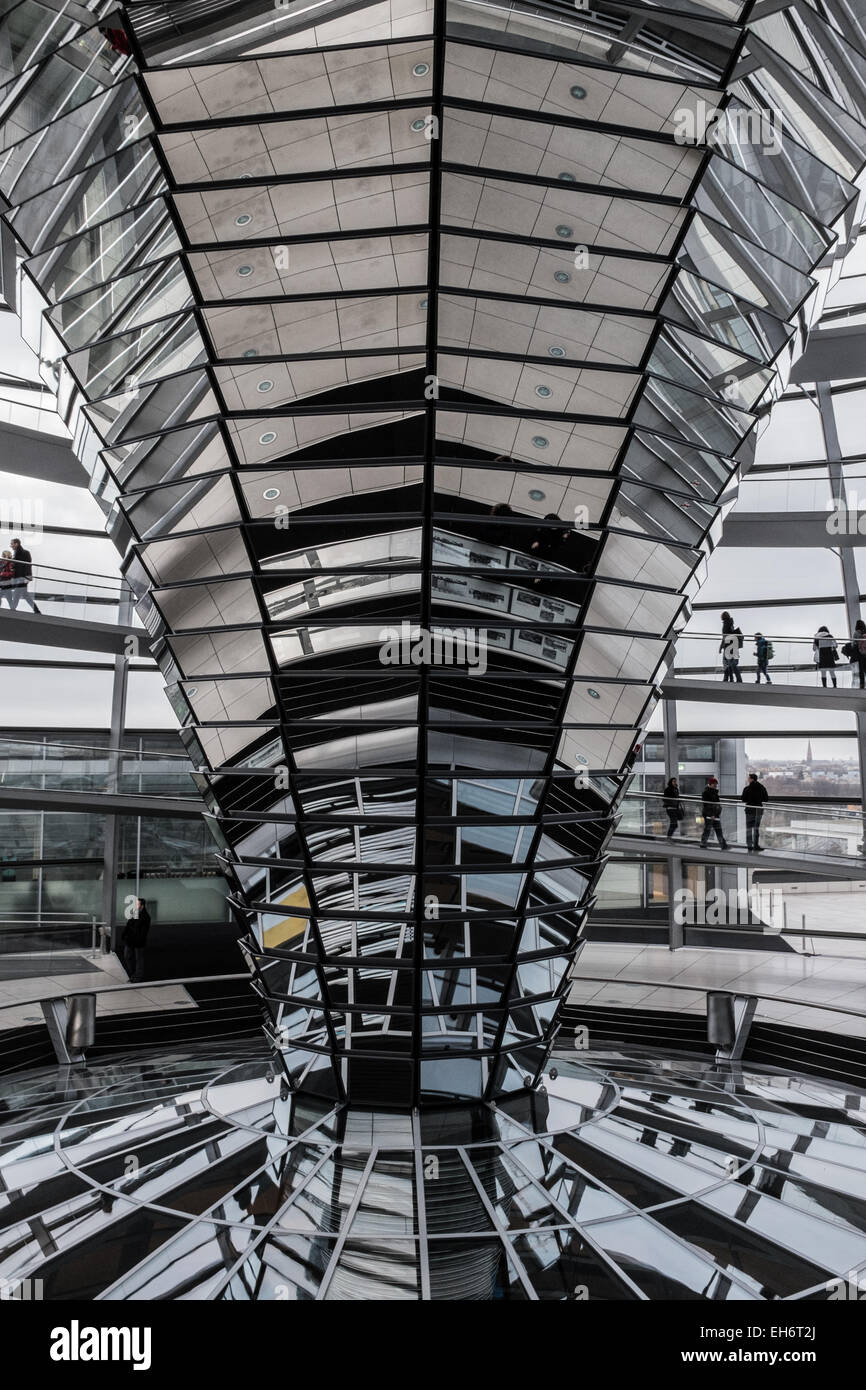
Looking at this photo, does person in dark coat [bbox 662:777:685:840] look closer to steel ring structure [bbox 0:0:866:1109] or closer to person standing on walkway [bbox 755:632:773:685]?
person standing on walkway [bbox 755:632:773:685]

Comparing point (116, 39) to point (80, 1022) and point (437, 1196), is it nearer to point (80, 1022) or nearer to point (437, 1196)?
point (437, 1196)

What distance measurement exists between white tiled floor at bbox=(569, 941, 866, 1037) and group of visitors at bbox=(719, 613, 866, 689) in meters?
6.50

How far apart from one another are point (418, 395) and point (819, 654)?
50.4 ft

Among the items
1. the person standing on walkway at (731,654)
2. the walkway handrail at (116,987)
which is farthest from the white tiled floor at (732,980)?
the walkway handrail at (116,987)

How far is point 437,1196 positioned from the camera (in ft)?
35.1

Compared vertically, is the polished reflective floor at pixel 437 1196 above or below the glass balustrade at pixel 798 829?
below

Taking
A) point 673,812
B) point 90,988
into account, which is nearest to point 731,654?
point 673,812

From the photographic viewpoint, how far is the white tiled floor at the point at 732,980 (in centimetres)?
2109

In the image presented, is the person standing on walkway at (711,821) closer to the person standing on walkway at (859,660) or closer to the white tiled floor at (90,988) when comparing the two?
the person standing on walkway at (859,660)

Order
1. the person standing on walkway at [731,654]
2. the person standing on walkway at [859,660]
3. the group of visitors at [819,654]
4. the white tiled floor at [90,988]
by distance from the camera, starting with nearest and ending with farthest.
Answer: the white tiled floor at [90,988] < the person standing on walkway at [859,660] < the group of visitors at [819,654] < the person standing on walkway at [731,654]

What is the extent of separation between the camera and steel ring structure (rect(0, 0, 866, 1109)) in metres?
9.52

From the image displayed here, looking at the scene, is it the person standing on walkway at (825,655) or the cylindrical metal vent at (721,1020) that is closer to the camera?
the cylindrical metal vent at (721,1020)

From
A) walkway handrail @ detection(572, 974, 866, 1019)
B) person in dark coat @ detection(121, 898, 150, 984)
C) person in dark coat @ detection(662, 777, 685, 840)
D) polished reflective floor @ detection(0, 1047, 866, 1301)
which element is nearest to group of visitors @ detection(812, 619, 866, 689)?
→ person in dark coat @ detection(662, 777, 685, 840)

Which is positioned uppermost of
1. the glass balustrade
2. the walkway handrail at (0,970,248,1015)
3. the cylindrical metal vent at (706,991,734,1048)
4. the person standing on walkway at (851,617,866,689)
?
the person standing on walkway at (851,617,866,689)
